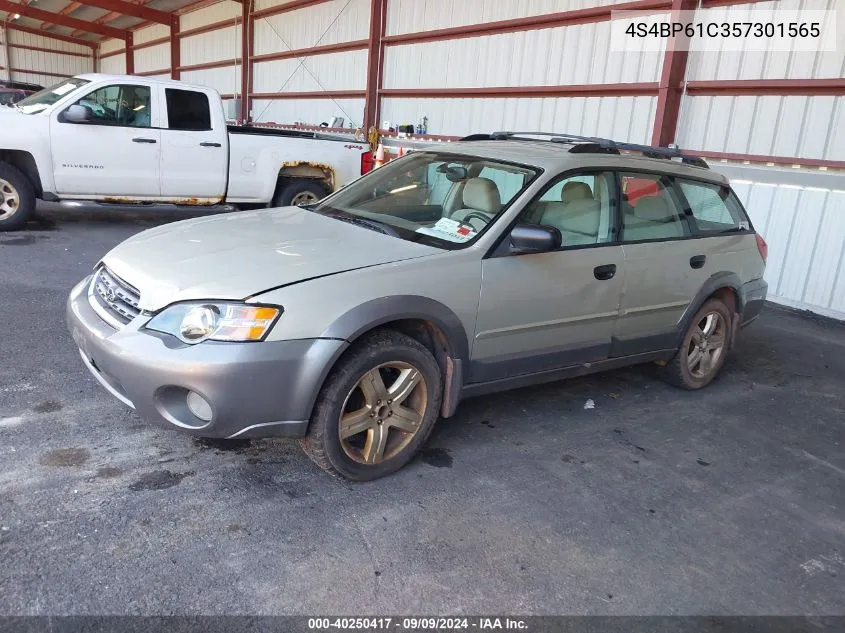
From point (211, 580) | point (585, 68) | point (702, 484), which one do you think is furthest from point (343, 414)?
point (585, 68)

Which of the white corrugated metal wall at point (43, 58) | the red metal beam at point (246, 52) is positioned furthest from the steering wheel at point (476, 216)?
the white corrugated metal wall at point (43, 58)

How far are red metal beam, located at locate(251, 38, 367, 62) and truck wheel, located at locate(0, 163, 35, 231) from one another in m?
8.15

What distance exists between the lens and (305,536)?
2.86 meters

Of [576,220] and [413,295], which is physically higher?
[576,220]

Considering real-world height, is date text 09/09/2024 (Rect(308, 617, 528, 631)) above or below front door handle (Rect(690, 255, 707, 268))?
below

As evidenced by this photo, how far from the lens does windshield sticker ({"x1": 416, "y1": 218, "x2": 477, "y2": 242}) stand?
362 cm

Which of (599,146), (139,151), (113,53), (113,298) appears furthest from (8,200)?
(113,53)

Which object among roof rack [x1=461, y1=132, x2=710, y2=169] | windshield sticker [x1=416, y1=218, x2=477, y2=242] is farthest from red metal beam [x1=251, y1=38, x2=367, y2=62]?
windshield sticker [x1=416, y1=218, x2=477, y2=242]

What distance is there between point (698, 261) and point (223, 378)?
327 cm

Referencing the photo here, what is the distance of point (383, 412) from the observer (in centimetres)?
330

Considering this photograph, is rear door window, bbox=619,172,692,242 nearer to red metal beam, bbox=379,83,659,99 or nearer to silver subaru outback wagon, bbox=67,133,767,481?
silver subaru outback wagon, bbox=67,133,767,481

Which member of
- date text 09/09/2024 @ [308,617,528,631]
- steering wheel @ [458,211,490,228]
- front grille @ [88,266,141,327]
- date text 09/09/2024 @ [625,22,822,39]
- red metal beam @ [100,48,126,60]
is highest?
red metal beam @ [100,48,126,60]

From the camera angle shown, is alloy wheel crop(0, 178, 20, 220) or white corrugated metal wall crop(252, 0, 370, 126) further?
white corrugated metal wall crop(252, 0, 370, 126)

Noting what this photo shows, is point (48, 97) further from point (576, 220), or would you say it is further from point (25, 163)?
point (576, 220)
